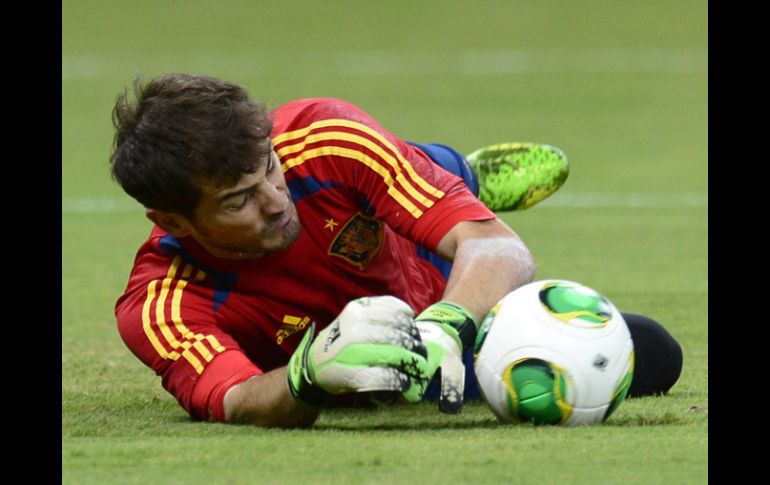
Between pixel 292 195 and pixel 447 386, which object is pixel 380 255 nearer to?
pixel 292 195

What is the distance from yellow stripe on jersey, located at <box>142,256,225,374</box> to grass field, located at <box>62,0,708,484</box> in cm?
21

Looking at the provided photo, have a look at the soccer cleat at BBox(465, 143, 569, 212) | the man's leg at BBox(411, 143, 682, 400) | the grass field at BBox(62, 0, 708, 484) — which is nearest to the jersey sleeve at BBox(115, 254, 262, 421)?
the grass field at BBox(62, 0, 708, 484)

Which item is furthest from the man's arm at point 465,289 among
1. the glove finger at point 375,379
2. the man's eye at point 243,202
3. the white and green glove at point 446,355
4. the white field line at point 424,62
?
the white field line at point 424,62

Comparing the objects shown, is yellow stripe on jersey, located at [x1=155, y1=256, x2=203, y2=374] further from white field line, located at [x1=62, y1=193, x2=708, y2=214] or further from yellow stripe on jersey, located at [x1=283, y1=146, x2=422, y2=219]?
white field line, located at [x1=62, y1=193, x2=708, y2=214]

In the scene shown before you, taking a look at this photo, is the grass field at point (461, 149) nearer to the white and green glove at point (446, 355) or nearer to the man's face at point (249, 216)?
the white and green glove at point (446, 355)

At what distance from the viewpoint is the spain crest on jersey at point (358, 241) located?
4.64m

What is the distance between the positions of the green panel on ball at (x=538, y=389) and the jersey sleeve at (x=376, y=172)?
56cm

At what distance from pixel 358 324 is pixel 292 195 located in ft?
2.76

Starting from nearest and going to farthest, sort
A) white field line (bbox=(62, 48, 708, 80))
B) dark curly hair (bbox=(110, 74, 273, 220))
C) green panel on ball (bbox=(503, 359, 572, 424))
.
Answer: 1. green panel on ball (bbox=(503, 359, 572, 424))
2. dark curly hair (bbox=(110, 74, 273, 220))
3. white field line (bbox=(62, 48, 708, 80))

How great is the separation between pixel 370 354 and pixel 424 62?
12509mm

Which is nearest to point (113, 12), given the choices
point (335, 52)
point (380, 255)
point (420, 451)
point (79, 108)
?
point (335, 52)

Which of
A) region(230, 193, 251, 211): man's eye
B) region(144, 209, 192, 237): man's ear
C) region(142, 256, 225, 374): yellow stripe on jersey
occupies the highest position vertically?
region(230, 193, 251, 211): man's eye

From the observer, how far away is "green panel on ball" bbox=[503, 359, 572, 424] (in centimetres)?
405

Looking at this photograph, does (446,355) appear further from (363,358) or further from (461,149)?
(461,149)
